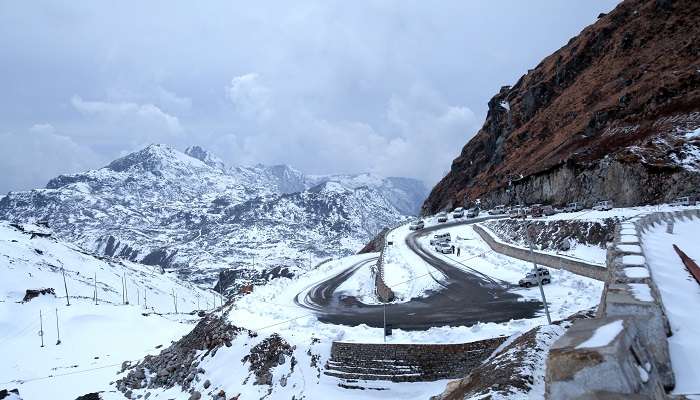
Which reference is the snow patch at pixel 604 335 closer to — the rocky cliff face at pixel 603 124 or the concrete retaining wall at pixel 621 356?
the concrete retaining wall at pixel 621 356

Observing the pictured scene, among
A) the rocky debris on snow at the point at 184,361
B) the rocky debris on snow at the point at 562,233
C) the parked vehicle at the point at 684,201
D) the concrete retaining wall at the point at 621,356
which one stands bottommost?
the rocky debris on snow at the point at 184,361

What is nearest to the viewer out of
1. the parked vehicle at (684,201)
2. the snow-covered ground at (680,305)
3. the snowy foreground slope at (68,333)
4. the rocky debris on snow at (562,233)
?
the snow-covered ground at (680,305)

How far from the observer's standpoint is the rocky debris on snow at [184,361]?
3438cm

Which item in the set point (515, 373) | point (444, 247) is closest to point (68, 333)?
point (444, 247)

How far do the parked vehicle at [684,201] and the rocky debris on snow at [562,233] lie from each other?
8885 mm

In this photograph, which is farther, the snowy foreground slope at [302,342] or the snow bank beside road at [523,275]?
the snow bank beside road at [523,275]

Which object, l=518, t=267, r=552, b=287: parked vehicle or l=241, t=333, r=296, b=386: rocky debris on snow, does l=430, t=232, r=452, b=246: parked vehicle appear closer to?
l=518, t=267, r=552, b=287: parked vehicle

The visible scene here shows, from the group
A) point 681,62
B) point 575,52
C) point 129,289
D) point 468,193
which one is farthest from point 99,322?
point 575,52

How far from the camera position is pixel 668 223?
22.6 m

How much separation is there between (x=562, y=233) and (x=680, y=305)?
33.6 metres

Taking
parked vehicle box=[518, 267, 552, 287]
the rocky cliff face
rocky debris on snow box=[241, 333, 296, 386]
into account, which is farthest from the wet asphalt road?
the rocky cliff face

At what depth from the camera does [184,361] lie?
3756 centimetres

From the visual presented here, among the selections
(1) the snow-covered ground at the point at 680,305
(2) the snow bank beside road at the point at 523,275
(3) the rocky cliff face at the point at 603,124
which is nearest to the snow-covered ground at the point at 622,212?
(2) the snow bank beside road at the point at 523,275

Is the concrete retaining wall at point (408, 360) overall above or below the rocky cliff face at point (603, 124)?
below
